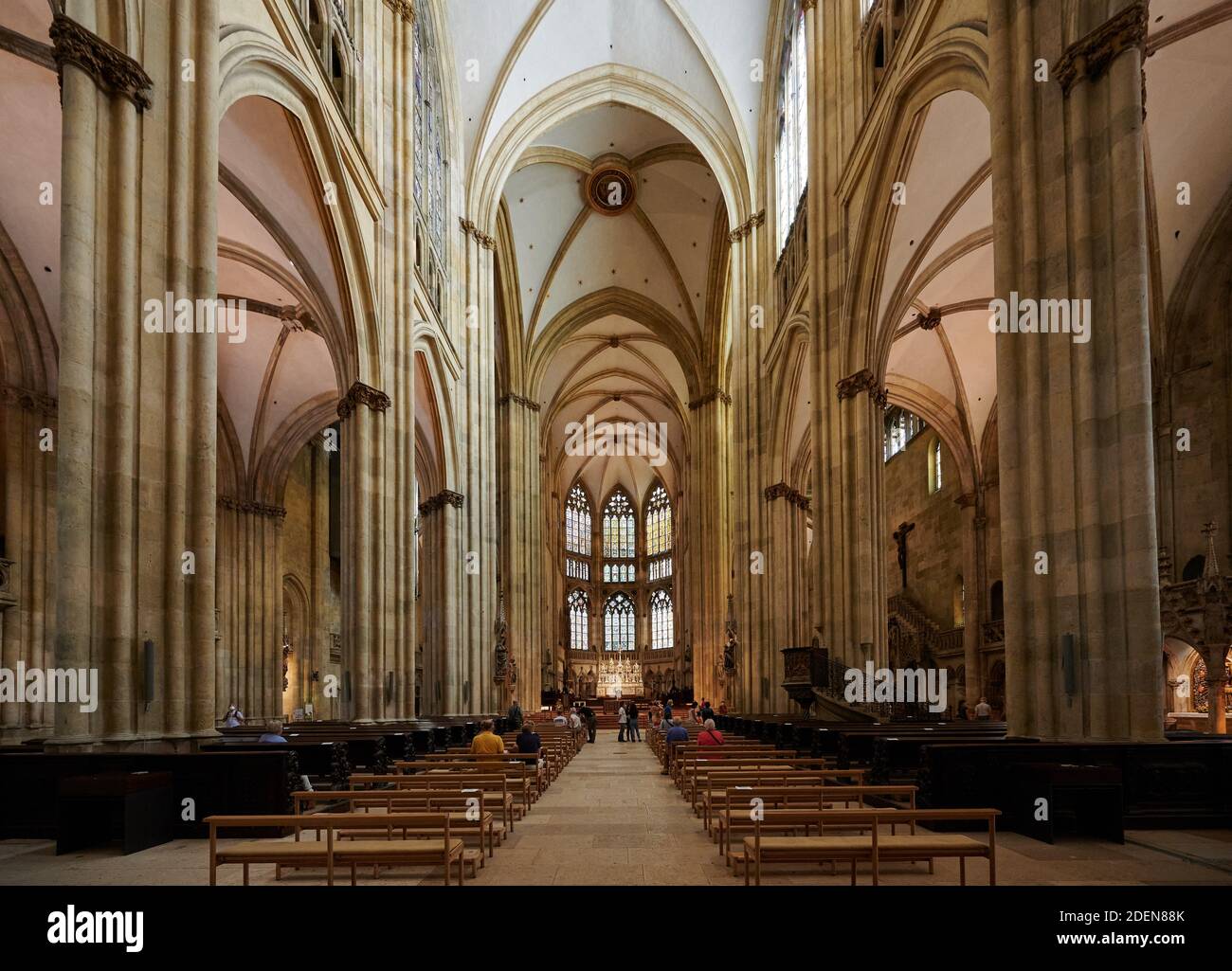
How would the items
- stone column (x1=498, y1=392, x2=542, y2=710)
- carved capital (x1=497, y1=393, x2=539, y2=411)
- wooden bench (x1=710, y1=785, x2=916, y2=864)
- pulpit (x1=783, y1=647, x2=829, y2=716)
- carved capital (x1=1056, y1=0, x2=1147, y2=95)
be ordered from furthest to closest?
carved capital (x1=497, y1=393, x2=539, y2=411)
stone column (x1=498, y1=392, x2=542, y2=710)
pulpit (x1=783, y1=647, x2=829, y2=716)
carved capital (x1=1056, y1=0, x2=1147, y2=95)
wooden bench (x1=710, y1=785, x2=916, y2=864)

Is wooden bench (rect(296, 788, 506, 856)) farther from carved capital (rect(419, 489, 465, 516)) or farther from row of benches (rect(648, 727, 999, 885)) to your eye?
carved capital (rect(419, 489, 465, 516))

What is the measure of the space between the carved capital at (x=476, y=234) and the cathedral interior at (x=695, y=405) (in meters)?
0.13

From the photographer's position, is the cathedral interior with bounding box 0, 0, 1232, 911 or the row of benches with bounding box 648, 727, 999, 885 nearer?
the row of benches with bounding box 648, 727, 999, 885

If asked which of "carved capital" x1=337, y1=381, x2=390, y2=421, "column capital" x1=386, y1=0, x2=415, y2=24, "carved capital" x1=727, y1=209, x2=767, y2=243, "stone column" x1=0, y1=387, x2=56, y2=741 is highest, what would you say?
"column capital" x1=386, y1=0, x2=415, y2=24

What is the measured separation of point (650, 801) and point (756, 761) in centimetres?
159

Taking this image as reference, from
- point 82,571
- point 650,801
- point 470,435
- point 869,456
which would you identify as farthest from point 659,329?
point 82,571

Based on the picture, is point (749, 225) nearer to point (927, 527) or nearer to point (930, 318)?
point (930, 318)

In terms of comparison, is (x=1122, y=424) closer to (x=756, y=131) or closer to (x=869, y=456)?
(x=869, y=456)

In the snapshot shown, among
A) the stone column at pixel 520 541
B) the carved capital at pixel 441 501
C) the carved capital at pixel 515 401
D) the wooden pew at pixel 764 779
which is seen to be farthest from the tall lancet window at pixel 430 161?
the wooden pew at pixel 764 779

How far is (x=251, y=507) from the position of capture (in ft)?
96.8

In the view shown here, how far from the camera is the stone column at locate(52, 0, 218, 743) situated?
8.73 meters

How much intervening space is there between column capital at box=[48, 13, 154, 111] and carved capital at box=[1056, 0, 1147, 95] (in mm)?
9060

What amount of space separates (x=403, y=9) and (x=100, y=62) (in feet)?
41.8

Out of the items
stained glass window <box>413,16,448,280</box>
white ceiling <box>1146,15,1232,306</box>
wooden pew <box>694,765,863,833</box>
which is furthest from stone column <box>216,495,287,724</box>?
white ceiling <box>1146,15,1232,306</box>
